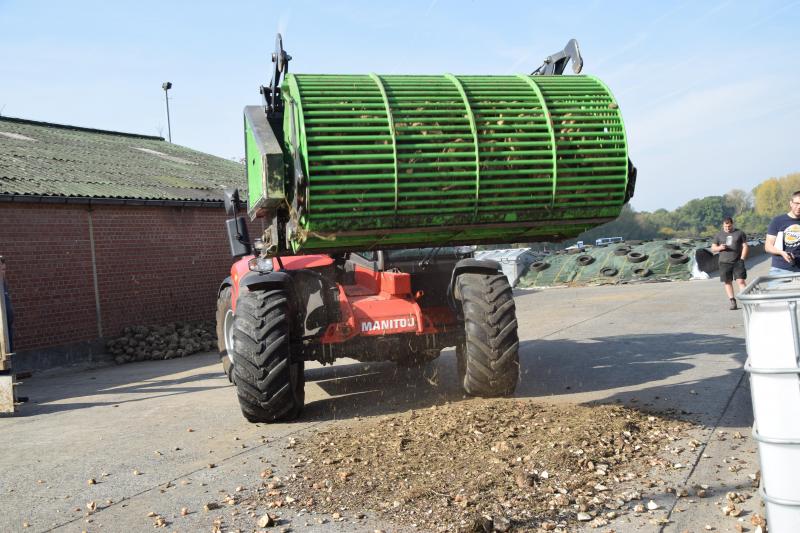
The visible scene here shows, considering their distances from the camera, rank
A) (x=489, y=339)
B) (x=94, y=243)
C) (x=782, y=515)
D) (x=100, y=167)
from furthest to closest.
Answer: (x=100, y=167), (x=94, y=243), (x=489, y=339), (x=782, y=515)

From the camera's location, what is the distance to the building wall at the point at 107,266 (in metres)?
11.2

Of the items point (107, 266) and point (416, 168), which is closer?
point (416, 168)

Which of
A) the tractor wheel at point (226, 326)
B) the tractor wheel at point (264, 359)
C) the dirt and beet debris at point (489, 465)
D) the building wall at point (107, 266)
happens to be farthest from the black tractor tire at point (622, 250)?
the tractor wheel at point (264, 359)

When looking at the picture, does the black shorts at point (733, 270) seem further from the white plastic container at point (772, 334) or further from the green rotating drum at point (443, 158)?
the white plastic container at point (772, 334)

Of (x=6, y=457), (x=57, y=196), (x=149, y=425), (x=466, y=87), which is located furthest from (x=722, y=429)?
(x=57, y=196)

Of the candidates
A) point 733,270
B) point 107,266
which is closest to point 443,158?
point 733,270

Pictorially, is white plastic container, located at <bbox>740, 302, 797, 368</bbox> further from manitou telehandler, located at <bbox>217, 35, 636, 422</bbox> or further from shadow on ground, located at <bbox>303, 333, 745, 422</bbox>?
shadow on ground, located at <bbox>303, 333, 745, 422</bbox>

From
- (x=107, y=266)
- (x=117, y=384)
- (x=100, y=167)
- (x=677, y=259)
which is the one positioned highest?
(x=100, y=167)

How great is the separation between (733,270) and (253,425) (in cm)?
923

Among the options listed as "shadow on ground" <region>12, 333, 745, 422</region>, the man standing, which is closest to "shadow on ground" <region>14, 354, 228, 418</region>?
Result: "shadow on ground" <region>12, 333, 745, 422</region>

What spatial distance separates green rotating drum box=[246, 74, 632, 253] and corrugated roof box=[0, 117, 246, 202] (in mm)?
8355

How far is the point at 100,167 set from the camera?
1455cm

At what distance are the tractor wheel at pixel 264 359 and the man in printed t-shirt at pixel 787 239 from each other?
4.32m

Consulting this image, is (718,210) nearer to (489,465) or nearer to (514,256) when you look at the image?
(514,256)
